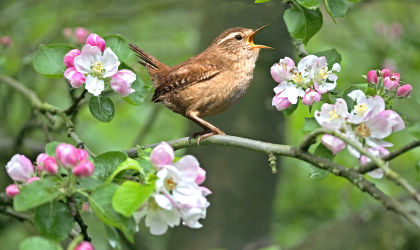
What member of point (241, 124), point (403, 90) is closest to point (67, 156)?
point (403, 90)

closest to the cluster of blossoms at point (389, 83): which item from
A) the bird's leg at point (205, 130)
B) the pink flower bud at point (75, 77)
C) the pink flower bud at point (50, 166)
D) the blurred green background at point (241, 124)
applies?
the bird's leg at point (205, 130)

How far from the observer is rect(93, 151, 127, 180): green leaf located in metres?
2.44

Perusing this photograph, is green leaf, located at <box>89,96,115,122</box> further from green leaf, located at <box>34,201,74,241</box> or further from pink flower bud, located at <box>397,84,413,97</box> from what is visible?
pink flower bud, located at <box>397,84,413,97</box>

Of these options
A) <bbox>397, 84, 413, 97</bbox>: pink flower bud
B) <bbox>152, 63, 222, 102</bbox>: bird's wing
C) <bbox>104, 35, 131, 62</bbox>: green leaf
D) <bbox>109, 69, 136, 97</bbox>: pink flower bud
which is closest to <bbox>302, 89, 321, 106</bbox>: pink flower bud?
<bbox>397, 84, 413, 97</bbox>: pink flower bud

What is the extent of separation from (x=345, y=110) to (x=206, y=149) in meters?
3.35

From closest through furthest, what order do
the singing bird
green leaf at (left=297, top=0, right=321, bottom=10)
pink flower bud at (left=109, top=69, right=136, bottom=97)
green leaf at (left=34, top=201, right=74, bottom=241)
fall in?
green leaf at (left=34, top=201, right=74, bottom=241) → green leaf at (left=297, top=0, right=321, bottom=10) → pink flower bud at (left=109, top=69, right=136, bottom=97) → the singing bird

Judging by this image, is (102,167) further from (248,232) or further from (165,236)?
(165,236)

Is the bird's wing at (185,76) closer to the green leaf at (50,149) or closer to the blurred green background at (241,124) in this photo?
the blurred green background at (241,124)

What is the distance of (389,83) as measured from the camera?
8.79 ft

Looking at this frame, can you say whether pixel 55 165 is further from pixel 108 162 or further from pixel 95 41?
pixel 95 41

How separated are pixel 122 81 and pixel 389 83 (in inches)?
45.2

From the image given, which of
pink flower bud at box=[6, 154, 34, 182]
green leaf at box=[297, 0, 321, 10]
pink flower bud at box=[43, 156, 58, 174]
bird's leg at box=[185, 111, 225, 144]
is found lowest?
bird's leg at box=[185, 111, 225, 144]

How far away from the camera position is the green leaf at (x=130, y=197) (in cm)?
205

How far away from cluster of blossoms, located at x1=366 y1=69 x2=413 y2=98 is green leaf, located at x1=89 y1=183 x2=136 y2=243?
3.98 feet
